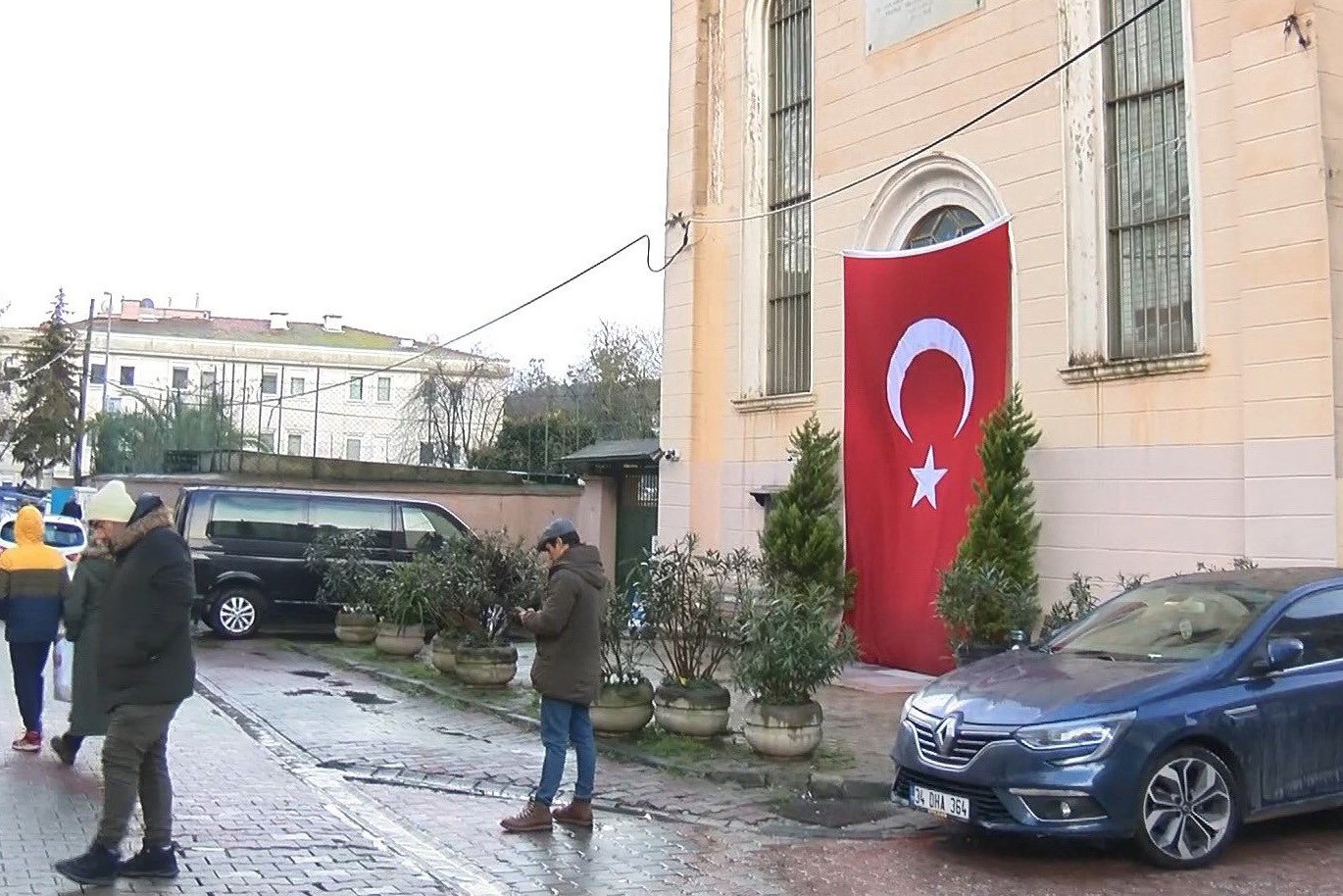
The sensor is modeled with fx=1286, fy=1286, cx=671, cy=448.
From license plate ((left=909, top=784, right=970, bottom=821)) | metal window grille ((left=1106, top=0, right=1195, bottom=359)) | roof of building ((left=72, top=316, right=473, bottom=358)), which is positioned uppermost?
roof of building ((left=72, top=316, right=473, bottom=358))

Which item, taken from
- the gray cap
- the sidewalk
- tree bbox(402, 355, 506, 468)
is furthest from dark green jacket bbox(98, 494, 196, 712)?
tree bbox(402, 355, 506, 468)

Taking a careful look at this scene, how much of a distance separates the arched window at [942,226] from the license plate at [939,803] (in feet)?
27.7

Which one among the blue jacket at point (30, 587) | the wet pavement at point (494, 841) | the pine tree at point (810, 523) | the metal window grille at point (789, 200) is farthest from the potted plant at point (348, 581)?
the blue jacket at point (30, 587)

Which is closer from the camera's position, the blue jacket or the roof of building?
the blue jacket

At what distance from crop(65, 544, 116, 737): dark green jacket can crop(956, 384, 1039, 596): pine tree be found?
787cm

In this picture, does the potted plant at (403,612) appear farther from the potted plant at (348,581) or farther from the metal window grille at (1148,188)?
the metal window grille at (1148,188)

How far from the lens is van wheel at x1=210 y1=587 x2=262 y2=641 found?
17.0m

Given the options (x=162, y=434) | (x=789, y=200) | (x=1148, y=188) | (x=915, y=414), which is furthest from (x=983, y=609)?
(x=162, y=434)

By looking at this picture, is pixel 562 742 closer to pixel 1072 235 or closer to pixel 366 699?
pixel 366 699

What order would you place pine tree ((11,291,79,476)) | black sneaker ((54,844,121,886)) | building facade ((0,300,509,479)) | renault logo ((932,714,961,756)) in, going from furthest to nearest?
building facade ((0,300,509,479)) < pine tree ((11,291,79,476)) < renault logo ((932,714,961,756)) < black sneaker ((54,844,121,886))

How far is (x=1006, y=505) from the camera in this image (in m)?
12.7

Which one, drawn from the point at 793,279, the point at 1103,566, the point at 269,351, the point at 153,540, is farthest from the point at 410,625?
the point at 269,351

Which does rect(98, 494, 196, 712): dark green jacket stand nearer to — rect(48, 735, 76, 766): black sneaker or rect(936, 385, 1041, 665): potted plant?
rect(48, 735, 76, 766): black sneaker

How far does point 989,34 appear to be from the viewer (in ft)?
45.6
